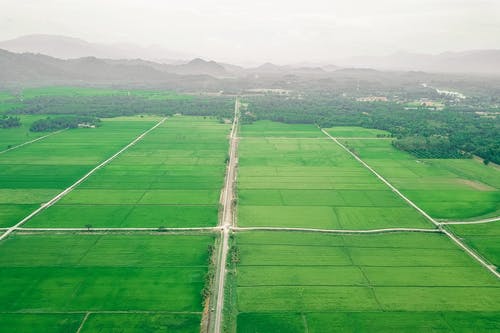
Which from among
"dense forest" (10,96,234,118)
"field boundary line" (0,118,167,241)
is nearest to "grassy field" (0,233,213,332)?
"field boundary line" (0,118,167,241)

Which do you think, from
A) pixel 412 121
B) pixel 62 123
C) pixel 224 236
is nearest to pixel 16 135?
pixel 62 123

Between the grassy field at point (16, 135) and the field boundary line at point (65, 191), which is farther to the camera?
the grassy field at point (16, 135)

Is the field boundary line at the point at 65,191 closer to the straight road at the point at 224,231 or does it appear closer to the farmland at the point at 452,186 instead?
the straight road at the point at 224,231

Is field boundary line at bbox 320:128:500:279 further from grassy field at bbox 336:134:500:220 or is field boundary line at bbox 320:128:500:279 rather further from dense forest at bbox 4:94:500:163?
dense forest at bbox 4:94:500:163

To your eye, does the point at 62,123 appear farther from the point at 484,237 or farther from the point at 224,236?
the point at 484,237

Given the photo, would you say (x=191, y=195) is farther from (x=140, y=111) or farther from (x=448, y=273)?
(x=140, y=111)

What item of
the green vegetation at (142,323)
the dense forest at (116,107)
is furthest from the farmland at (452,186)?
the dense forest at (116,107)
